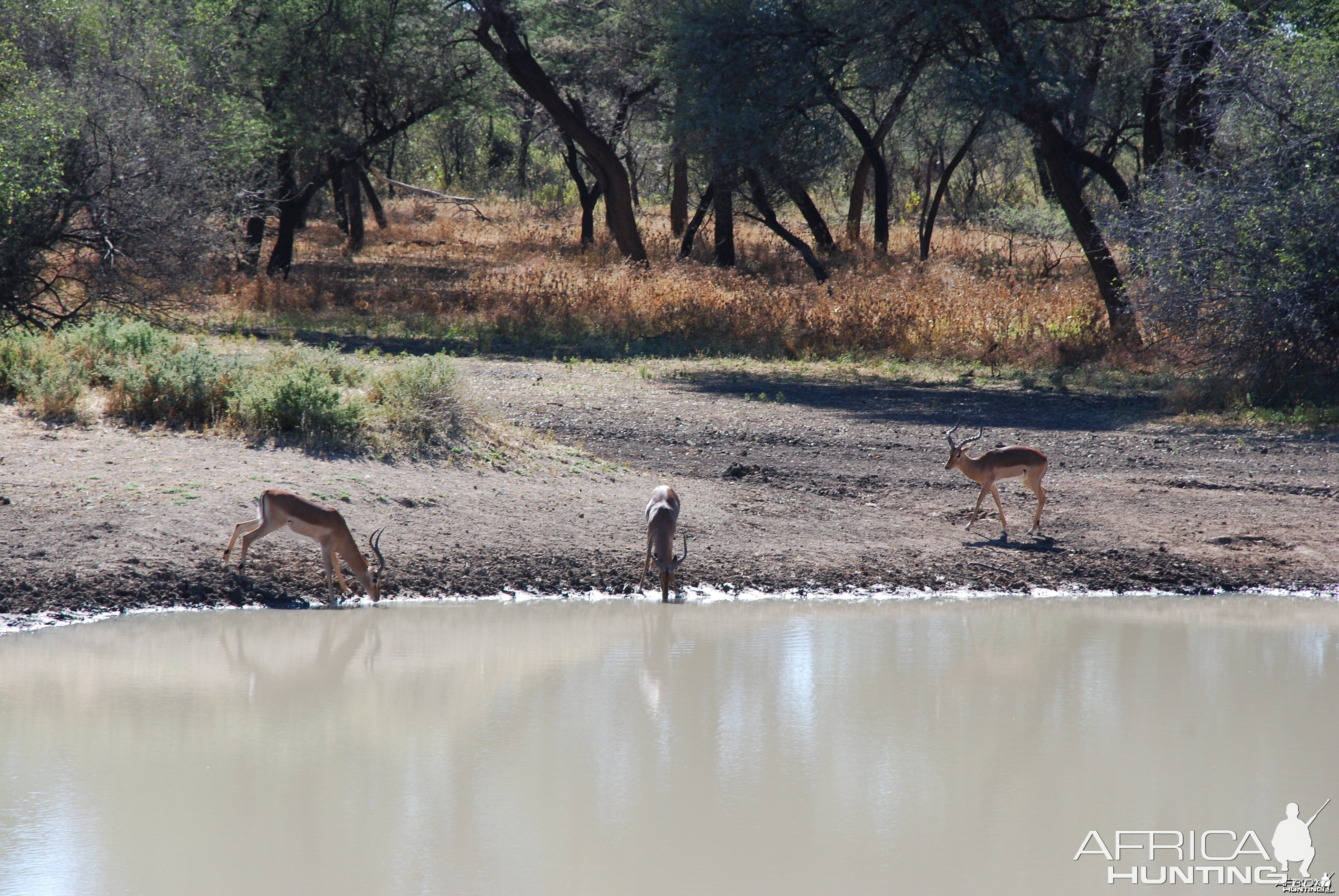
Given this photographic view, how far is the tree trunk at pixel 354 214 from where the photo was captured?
31.8 meters

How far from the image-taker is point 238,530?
7855mm

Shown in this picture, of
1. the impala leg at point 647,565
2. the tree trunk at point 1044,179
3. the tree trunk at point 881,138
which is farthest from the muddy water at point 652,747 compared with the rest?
the tree trunk at point 1044,179

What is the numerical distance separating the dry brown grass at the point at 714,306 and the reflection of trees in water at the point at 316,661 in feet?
40.0

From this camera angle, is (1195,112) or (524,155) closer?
(1195,112)

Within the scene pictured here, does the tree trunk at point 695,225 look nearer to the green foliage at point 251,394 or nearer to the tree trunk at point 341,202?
the tree trunk at point 341,202

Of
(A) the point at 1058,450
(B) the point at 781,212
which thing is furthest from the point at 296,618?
(B) the point at 781,212

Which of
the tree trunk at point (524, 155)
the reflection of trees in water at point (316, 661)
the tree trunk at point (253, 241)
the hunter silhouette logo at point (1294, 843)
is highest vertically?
the tree trunk at point (524, 155)

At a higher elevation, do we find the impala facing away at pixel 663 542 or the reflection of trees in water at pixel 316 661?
the impala facing away at pixel 663 542

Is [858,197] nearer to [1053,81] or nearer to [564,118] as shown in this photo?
[564,118]

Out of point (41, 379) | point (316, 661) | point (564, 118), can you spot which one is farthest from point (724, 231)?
point (316, 661)

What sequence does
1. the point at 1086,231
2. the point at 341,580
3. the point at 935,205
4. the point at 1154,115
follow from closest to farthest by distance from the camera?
the point at 341,580
the point at 1086,231
the point at 1154,115
the point at 935,205

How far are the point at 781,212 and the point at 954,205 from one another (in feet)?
44.0
